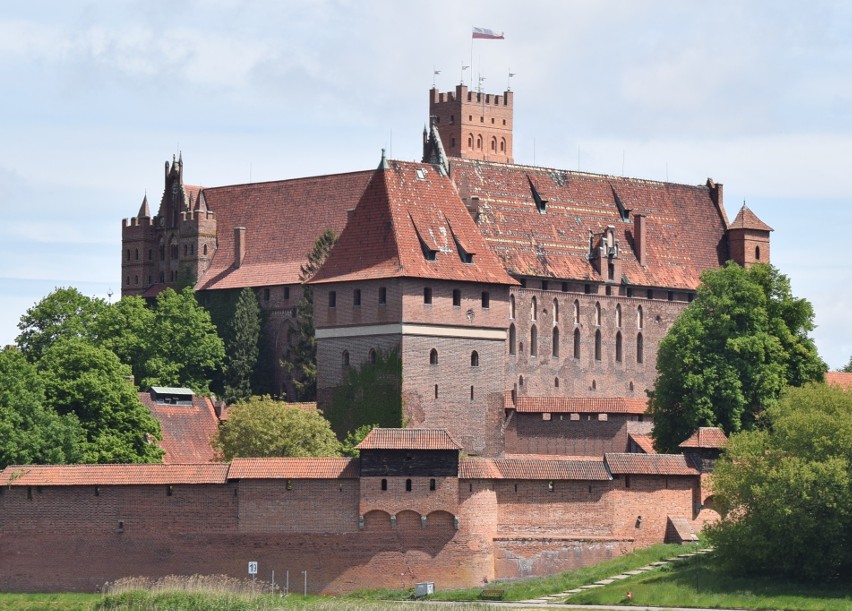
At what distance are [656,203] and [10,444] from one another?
47.8m

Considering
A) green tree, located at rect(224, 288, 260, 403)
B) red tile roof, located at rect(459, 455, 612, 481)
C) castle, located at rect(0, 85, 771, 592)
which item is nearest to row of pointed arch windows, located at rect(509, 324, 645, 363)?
castle, located at rect(0, 85, 771, 592)

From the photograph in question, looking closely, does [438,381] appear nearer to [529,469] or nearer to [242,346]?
[529,469]

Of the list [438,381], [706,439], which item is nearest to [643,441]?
[438,381]

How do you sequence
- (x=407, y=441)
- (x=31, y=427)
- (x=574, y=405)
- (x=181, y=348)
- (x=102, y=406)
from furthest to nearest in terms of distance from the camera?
(x=181, y=348), (x=574, y=405), (x=102, y=406), (x=31, y=427), (x=407, y=441)

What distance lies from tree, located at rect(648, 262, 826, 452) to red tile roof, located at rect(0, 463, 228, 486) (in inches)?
820

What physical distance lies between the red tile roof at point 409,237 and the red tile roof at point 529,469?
16298 mm

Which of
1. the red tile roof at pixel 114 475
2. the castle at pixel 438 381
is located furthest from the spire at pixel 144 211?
the red tile roof at pixel 114 475

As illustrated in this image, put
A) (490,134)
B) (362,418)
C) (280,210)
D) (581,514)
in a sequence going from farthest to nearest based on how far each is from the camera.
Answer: (490,134), (280,210), (362,418), (581,514)

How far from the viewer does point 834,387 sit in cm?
8619

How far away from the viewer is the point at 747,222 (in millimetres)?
127875

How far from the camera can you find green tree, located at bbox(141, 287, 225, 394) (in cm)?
11588

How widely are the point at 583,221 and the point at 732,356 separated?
83.2 ft

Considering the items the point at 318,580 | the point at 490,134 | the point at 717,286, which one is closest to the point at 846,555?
the point at 318,580

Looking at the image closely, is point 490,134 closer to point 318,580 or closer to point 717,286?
point 717,286
